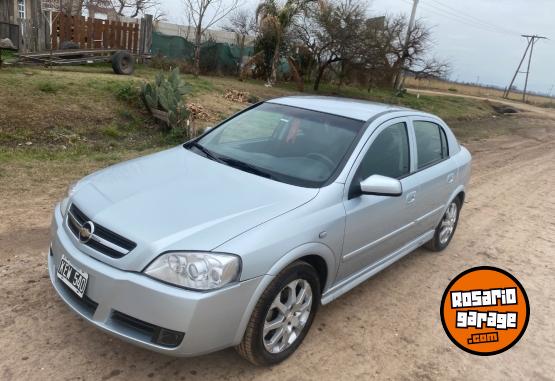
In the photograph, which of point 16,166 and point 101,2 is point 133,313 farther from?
point 101,2

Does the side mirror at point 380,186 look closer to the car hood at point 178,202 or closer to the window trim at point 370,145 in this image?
the window trim at point 370,145

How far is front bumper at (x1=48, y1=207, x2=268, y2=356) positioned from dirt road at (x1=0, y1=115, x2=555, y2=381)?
0.41 m

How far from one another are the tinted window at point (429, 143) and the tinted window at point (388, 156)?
269mm

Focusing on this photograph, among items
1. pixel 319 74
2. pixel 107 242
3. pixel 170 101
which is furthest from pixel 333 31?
pixel 107 242

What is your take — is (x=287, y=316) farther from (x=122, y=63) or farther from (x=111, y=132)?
(x=122, y=63)

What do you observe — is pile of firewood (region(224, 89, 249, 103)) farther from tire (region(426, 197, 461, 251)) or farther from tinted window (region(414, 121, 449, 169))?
tinted window (region(414, 121, 449, 169))

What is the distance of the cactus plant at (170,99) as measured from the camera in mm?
9094

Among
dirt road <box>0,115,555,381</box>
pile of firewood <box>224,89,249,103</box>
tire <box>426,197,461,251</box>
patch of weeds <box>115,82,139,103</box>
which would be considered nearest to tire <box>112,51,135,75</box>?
pile of firewood <box>224,89,249,103</box>

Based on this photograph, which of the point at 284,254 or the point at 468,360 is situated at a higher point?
the point at 284,254

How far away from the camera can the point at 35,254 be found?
4141mm

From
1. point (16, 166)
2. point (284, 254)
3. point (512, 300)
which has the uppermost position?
point (284, 254)

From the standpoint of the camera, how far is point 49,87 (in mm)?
9680

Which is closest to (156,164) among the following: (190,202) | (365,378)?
(190,202)

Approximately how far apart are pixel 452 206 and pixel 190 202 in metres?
3.46
